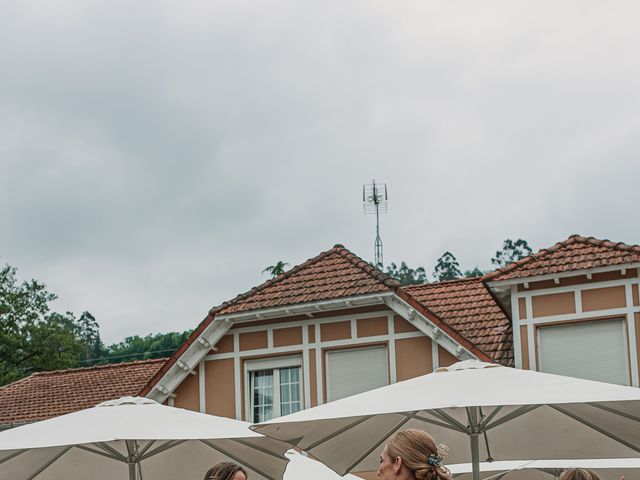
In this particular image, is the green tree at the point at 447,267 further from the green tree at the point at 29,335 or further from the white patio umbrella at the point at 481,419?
the white patio umbrella at the point at 481,419

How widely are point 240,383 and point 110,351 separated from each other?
77368mm

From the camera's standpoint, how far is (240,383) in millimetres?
22391

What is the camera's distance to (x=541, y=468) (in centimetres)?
1172

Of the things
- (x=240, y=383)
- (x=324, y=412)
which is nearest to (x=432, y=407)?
(x=324, y=412)

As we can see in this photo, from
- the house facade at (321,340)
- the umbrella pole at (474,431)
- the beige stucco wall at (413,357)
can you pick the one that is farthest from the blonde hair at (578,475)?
the beige stucco wall at (413,357)

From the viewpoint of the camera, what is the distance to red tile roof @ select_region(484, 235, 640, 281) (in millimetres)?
19000

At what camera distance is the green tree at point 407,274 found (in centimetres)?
10547

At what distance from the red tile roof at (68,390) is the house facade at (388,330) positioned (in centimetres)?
443

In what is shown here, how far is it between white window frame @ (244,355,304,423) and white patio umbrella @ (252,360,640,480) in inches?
466

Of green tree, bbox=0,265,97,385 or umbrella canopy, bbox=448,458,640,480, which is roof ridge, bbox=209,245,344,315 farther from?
green tree, bbox=0,265,97,385

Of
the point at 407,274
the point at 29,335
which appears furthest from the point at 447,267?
the point at 29,335

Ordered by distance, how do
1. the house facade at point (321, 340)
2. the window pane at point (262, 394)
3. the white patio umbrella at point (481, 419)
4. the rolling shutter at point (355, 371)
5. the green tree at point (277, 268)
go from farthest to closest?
the green tree at point (277, 268) → the window pane at point (262, 394) → the rolling shutter at point (355, 371) → the house facade at point (321, 340) → the white patio umbrella at point (481, 419)

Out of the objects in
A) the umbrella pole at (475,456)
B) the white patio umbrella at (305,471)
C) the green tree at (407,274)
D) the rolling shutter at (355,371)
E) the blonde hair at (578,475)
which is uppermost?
the green tree at (407,274)

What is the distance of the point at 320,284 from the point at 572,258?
525 cm
